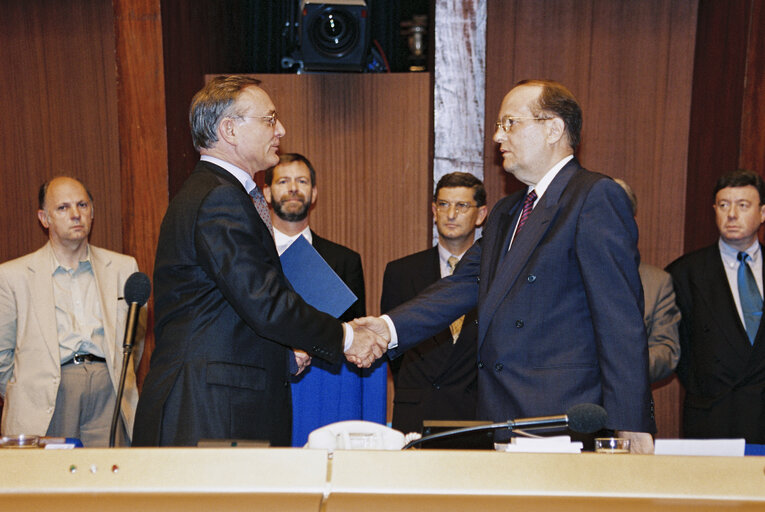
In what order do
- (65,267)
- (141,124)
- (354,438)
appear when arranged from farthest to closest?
(141,124)
(65,267)
(354,438)

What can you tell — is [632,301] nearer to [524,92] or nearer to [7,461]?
[524,92]

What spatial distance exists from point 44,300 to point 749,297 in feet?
11.3

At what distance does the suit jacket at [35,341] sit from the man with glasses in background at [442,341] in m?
1.32

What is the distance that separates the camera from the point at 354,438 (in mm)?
1713

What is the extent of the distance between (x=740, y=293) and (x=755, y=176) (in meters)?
0.60

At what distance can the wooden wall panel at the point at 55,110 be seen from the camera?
4871 mm

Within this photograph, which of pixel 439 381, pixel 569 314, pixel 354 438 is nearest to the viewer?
pixel 354 438

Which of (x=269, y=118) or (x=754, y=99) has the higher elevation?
(x=754, y=99)

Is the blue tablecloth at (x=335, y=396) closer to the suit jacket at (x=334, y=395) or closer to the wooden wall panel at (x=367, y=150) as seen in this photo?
the suit jacket at (x=334, y=395)

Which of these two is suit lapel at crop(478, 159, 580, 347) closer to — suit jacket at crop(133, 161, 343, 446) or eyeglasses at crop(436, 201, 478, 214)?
suit jacket at crop(133, 161, 343, 446)

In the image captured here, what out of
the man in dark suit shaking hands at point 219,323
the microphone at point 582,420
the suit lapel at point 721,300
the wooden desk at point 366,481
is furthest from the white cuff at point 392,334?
the suit lapel at point 721,300

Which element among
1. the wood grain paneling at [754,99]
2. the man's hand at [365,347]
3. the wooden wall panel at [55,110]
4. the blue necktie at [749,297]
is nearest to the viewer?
the man's hand at [365,347]

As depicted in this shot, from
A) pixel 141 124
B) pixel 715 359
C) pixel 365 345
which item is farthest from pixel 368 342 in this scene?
pixel 141 124

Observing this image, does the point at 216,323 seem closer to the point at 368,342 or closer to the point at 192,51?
the point at 368,342
